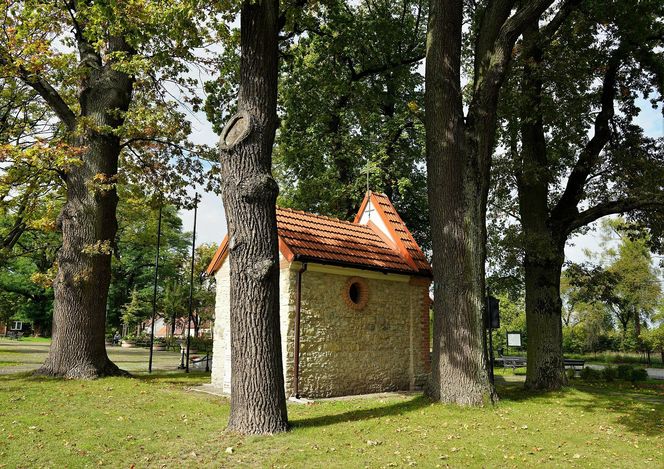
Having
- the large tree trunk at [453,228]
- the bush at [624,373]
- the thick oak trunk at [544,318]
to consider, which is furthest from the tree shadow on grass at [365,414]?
Result: the bush at [624,373]

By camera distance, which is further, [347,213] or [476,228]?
[347,213]

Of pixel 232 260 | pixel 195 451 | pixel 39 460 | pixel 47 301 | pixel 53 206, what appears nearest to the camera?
pixel 39 460

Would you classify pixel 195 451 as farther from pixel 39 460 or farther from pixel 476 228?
pixel 476 228

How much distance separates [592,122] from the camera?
49.1 ft

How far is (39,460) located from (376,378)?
8.85 m

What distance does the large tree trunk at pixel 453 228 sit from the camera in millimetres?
10180

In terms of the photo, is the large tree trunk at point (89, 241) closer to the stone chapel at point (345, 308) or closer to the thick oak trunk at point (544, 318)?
the stone chapel at point (345, 308)

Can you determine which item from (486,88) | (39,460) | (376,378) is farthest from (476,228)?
(39,460)

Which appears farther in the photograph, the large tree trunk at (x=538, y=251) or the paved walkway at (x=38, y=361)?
the paved walkway at (x=38, y=361)

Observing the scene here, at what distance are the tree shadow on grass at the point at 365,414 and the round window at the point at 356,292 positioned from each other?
2.91 meters

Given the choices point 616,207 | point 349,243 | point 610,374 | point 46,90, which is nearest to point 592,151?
point 616,207

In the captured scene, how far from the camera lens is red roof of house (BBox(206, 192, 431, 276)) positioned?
12.4 m

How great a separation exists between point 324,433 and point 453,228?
5369 millimetres

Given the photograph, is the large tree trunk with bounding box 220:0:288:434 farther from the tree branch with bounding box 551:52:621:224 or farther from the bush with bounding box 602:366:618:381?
the bush with bounding box 602:366:618:381
